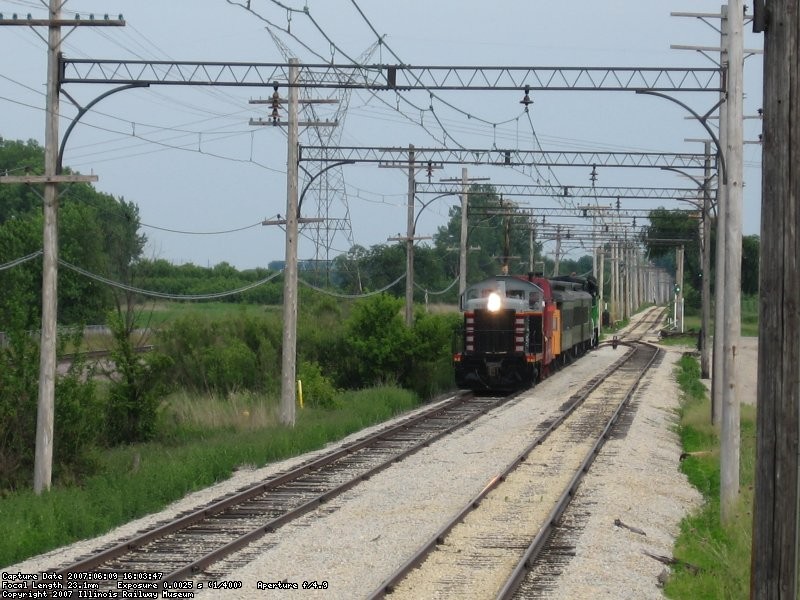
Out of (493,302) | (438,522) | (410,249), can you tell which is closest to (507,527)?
(438,522)

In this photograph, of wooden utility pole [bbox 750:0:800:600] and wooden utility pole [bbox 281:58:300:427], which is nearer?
wooden utility pole [bbox 750:0:800:600]

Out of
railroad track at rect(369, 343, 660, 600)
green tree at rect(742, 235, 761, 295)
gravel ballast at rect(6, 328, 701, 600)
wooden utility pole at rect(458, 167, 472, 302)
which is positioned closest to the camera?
railroad track at rect(369, 343, 660, 600)

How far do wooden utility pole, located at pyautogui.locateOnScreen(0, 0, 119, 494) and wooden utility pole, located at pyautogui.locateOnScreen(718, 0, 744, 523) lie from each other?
8.85 metres

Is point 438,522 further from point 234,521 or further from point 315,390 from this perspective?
point 315,390

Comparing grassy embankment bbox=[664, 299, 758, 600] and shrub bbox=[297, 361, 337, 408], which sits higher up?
shrub bbox=[297, 361, 337, 408]

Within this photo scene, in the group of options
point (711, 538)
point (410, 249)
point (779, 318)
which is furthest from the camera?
point (410, 249)

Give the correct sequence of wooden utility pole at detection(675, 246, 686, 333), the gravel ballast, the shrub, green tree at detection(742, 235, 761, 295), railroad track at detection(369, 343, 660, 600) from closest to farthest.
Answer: railroad track at detection(369, 343, 660, 600) → the gravel ballast → the shrub → wooden utility pole at detection(675, 246, 686, 333) → green tree at detection(742, 235, 761, 295)

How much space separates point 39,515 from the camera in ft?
45.1

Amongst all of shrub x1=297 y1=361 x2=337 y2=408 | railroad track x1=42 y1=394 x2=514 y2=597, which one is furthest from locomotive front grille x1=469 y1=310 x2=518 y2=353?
railroad track x1=42 y1=394 x2=514 y2=597

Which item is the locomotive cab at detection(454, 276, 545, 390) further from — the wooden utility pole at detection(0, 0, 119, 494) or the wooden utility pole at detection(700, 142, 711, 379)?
the wooden utility pole at detection(0, 0, 119, 494)

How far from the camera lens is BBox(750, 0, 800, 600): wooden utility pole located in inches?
232

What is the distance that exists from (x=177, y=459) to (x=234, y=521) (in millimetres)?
5523

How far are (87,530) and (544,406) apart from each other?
61.6ft

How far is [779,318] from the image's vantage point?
19.8 ft
